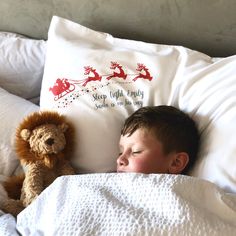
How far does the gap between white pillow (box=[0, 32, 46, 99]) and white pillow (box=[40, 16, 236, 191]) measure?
0.70 ft

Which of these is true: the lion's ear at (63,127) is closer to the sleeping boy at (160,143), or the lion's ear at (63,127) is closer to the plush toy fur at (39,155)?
the plush toy fur at (39,155)

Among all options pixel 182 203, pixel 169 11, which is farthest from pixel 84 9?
pixel 182 203

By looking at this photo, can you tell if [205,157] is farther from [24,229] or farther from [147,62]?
[24,229]

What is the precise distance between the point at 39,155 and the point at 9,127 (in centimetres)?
19

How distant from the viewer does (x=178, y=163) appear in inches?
45.1

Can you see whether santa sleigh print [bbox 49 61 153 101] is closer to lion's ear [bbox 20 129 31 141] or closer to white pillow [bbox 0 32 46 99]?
lion's ear [bbox 20 129 31 141]

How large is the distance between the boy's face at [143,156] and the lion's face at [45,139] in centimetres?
17

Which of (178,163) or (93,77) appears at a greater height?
(93,77)

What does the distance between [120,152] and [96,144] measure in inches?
2.8

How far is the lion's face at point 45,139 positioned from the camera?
1170 millimetres

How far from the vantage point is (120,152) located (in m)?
1.21

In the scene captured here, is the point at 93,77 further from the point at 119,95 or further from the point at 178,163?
the point at 178,163

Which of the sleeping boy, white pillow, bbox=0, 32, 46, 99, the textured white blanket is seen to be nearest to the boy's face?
the sleeping boy

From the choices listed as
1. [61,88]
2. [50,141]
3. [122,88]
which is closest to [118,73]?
[122,88]
